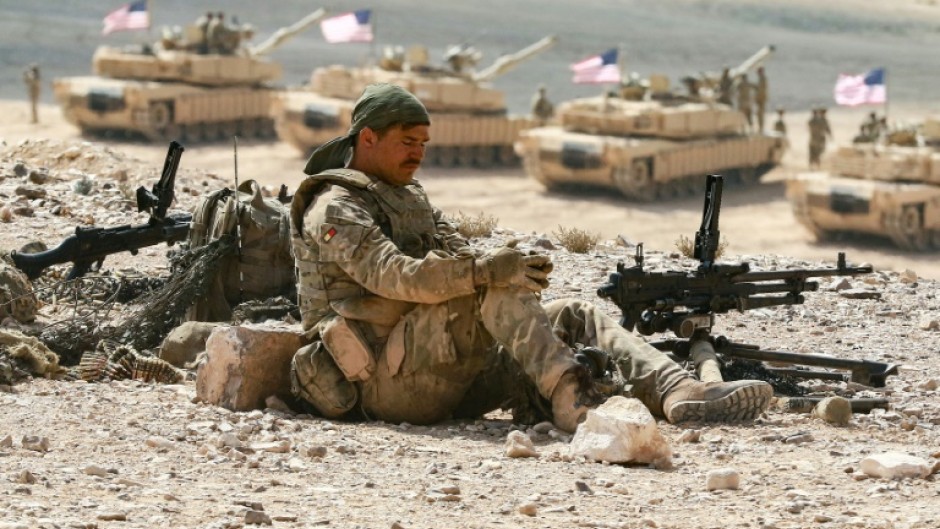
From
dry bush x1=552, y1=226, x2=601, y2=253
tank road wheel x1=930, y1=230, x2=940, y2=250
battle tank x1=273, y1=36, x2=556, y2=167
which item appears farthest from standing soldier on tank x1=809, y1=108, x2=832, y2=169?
dry bush x1=552, y1=226, x2=601, y2=253

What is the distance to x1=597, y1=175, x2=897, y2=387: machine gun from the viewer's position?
9.01 metres

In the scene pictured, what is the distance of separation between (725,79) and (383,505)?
3094 centimetres

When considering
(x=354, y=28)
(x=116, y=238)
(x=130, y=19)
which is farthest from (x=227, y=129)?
(x=116, y=238)

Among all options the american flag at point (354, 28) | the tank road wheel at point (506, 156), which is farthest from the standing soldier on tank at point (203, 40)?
the tank road wheel at point (506, 156)

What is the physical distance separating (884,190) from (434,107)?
1062 centimetres

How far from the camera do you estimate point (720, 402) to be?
26.8 ft

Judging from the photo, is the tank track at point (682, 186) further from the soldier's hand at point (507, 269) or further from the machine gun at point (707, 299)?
the soldier's hand at point (507, 269)

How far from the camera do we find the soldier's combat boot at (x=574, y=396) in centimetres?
796

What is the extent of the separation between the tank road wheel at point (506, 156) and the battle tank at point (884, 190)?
30.6 ft

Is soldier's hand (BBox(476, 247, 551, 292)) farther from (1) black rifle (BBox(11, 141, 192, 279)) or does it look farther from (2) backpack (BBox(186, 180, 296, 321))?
(1) black rifle (BBox(11, 141, 192, 279))

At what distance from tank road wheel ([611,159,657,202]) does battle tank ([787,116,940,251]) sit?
368 centimetres

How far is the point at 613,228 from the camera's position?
28812mm

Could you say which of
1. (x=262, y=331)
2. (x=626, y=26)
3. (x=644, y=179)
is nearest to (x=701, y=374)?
(x=262, y=331)

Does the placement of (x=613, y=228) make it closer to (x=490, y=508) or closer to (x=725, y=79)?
(x=725, y=79)
